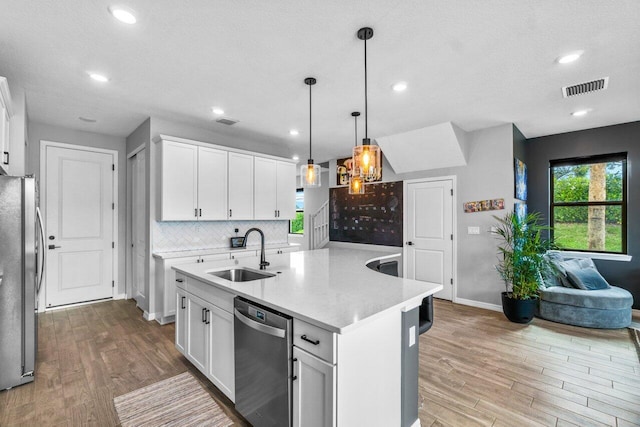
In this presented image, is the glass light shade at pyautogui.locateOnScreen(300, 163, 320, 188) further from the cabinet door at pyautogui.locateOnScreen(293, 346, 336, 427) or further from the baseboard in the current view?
the baseboard

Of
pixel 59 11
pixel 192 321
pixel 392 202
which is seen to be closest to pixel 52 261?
pixel 192 321

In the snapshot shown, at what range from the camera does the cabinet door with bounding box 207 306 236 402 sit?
203 cm

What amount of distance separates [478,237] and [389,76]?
301 centimetres

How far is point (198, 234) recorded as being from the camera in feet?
14.4

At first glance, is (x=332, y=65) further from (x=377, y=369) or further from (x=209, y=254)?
(x=209, y=254)

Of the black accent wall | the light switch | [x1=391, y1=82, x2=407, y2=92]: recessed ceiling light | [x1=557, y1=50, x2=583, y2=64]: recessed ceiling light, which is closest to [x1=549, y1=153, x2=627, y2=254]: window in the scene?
the black accent wall

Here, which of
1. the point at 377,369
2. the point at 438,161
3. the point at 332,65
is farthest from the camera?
the point at 438,161

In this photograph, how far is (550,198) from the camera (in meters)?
4.96

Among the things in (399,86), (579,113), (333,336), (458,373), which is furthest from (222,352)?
(579,113)

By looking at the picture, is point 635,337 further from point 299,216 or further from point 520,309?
point 299,216

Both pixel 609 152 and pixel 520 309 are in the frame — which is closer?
pixel 520 309

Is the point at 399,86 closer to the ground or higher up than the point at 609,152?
higher up

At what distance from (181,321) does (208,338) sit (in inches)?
21.7

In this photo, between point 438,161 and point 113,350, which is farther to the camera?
point 438,161
